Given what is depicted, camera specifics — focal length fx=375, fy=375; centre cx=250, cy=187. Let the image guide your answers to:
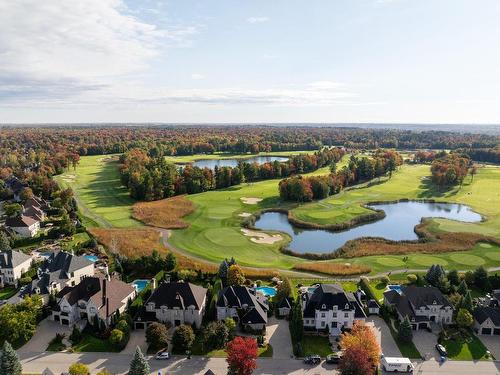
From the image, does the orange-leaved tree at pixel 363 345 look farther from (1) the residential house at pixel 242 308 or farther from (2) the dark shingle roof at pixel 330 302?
(1) the residential house at pixel 242 308

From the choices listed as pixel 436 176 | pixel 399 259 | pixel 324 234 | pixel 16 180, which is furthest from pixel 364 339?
pixel 16 180

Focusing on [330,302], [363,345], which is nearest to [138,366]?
[363,345]

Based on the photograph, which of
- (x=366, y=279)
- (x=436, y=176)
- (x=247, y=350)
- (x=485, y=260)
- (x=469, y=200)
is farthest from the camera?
(x=436, y=176)

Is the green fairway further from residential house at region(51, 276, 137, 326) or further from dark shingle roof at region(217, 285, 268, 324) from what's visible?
residential house at region(51, 276, 137, 326)

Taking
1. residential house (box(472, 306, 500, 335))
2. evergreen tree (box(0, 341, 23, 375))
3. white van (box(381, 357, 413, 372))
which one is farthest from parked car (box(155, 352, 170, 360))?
residential house (box(472, 306, 500, 335))

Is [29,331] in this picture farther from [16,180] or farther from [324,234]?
[16,180]

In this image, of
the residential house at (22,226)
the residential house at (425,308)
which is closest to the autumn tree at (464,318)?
the residential house at (425,308)
